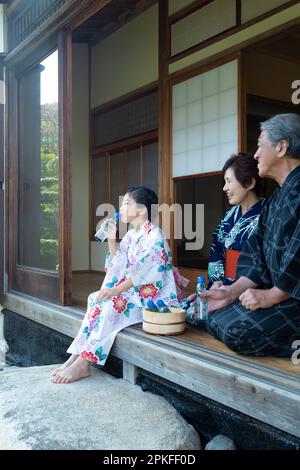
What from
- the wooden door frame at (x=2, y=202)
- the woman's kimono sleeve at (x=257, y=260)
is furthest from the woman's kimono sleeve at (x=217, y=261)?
the wooden door frame at (x=2, y=202)

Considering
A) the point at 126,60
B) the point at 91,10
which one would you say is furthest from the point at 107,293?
the point at 126,60

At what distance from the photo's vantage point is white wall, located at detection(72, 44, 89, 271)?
720cm

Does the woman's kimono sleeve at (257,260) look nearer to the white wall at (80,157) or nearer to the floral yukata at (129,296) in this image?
the floral yukata at (129,296)

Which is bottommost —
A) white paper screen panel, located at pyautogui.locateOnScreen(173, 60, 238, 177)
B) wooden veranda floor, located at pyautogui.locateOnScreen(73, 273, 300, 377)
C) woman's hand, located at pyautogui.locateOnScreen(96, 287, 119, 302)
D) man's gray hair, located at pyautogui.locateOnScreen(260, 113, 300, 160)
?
wooden veranda floor, located at pyautogui.locateOnScreen(73, 273, 300, 377)

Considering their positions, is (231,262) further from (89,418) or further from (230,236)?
(89,418)

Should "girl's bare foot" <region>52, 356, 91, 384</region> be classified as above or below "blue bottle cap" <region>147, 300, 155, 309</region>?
below

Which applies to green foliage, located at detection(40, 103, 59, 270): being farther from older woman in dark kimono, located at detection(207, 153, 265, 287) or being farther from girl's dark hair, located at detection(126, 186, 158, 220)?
older woman in dark kimono, located at detection(207, 153, 265, 287)

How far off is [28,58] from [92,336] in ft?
8.93

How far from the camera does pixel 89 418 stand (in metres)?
2.36

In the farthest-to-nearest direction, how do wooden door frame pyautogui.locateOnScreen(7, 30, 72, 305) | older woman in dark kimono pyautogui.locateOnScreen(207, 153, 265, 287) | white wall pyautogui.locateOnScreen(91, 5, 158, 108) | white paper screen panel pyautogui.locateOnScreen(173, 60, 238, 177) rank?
white wall pyautogui.locateOnScreen(91, 5, 158, 108), white paper screen panel pyautogui.locateOnScreen(173, 60, 238, 177), wooden door frame pyautogui.locateOnScreen(7, 30, 72, 305), older woman in dark kimono pyautogui.locateOnScreen(207, 153, 265, 287)

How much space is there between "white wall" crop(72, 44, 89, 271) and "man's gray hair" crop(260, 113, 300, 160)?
5.28 metres

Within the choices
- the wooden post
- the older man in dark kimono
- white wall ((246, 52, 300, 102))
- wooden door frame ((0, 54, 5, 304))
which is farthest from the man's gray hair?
white wall ((246, 52, 300, 102))

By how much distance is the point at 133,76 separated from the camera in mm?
6109

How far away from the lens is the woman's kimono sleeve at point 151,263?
297 centimetres
